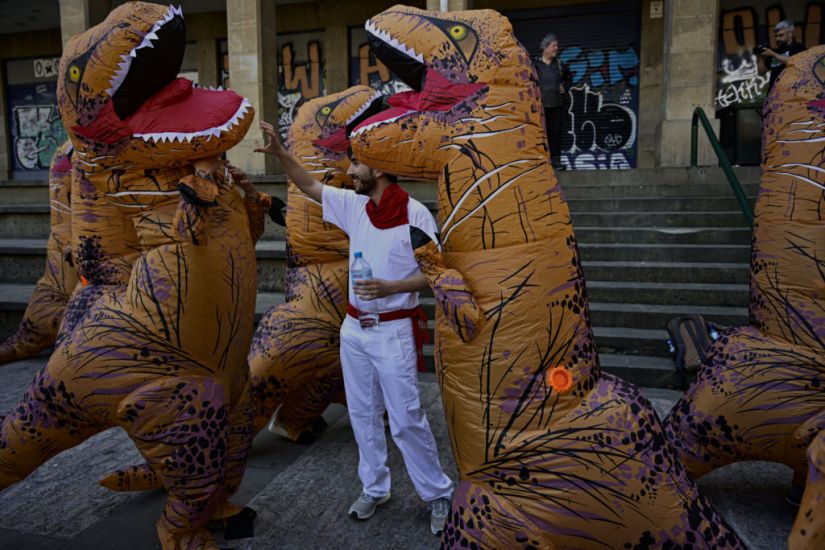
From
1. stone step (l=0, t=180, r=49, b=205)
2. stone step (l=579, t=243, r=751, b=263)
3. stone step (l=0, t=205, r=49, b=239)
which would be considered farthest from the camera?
stone step (l=0, t=180, r=49, b=205)

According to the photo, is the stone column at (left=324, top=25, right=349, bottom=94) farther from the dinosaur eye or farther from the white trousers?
the dinosaur eye

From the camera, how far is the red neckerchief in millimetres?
2926

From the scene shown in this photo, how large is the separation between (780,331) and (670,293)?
10.1 feet

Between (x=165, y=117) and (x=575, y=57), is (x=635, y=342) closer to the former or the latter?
(x=165, y=117)

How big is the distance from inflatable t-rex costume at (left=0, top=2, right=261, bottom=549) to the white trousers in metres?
0.66

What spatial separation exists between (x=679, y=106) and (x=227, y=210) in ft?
27.0

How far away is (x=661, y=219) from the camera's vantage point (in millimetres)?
6867

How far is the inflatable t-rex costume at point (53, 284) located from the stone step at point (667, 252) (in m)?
5.22

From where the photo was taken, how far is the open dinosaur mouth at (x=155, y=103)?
2.37 meters

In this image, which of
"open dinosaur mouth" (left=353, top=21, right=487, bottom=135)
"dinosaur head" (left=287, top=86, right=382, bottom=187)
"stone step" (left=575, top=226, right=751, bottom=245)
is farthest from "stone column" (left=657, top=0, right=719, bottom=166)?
"open dinosaur mouth" (left=353, top=21, right=487, bottom=135)

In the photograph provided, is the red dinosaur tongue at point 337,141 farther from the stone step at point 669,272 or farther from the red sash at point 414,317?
the stone step at point 669,272

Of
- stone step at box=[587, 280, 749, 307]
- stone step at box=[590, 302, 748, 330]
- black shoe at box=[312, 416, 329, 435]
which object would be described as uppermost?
stone step at box=[587, 280, 749, 307]

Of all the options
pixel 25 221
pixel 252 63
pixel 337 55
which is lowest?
pixel 25 221

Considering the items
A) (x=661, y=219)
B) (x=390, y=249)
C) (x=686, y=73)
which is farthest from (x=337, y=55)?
(x=390, y=249)
